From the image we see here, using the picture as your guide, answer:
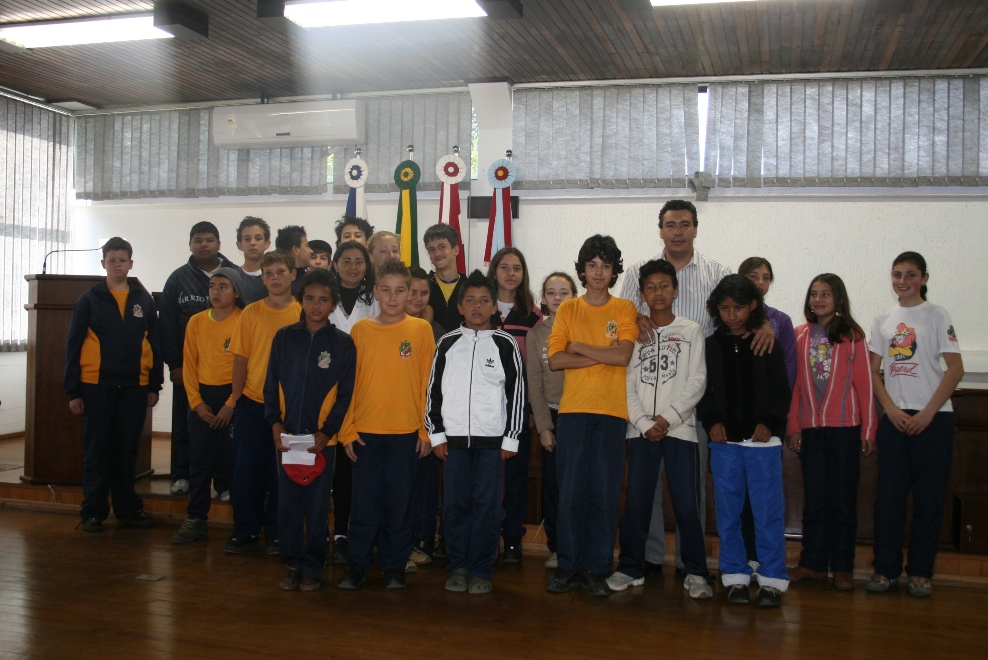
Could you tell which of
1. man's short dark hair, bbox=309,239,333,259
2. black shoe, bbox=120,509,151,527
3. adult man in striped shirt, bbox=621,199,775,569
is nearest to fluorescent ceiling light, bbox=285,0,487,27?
man's short dark hair, bbox=309,239,333,259

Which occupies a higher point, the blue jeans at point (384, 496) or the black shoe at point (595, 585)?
the blue jeans at point (384, 496)

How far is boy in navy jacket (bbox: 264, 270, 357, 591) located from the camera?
3059mm

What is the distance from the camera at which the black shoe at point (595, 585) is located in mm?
3014

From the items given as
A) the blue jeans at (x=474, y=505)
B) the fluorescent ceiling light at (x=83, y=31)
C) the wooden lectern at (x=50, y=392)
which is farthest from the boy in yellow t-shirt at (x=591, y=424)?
the fluorescent ceiling light at (x=83, y=31)

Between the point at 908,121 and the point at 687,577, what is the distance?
423 cm

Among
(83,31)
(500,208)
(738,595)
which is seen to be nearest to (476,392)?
(738,595)

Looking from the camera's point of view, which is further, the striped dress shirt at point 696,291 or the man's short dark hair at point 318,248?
the man's short dark hair at point 318,248

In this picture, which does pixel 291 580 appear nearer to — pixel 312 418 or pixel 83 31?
pixel 312 418

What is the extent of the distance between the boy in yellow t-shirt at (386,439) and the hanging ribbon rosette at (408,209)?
3.03 m

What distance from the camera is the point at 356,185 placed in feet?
20.7

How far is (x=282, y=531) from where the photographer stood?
3094 millimetres

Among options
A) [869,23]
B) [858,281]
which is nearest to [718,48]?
[869,23]

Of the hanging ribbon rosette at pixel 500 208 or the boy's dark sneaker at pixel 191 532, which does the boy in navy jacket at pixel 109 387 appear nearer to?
the boy's dark sneaker at pixel 191 532

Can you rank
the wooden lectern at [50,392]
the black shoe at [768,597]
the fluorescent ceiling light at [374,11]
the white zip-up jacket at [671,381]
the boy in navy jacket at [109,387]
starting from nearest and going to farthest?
the black shoe at [768,597] < the white zip-up jacket at [671,381] < the boy in navy jacket at [109,387] < the wooden lectern at [50,392] < the fluorescent ceiling light at [374,11]
